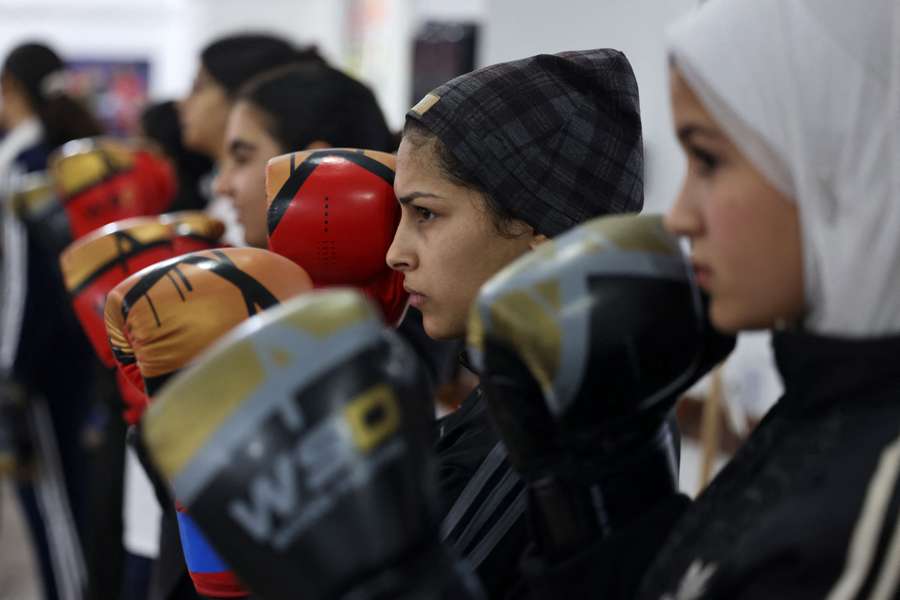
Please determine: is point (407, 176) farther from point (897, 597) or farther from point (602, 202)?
point (897, 597)

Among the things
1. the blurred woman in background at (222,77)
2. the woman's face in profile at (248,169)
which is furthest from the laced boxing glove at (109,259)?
the blurred woman in background at (222,77)

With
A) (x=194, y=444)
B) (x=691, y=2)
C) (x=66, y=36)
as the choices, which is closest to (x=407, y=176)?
(x=194, y=444)

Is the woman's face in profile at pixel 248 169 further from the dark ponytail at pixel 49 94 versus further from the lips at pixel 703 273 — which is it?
the dark ponytail at pixel 49 94

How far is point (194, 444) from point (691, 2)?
1.65 metres

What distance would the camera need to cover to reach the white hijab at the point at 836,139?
54cm

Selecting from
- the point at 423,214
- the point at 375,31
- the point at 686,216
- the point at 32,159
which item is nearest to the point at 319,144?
the point at 423,214

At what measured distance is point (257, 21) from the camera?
15.9ft

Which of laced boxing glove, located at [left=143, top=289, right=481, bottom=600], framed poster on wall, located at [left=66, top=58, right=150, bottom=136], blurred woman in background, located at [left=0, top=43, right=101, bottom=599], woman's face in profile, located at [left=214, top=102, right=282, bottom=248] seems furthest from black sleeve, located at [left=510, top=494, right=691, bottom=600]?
framed poster on wall, located at [left=66, top=58, right=150, bottom=136]

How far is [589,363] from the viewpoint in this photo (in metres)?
0.60

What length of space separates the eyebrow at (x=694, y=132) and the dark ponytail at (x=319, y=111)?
2.62ft

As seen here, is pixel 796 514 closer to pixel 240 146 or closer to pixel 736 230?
pixel 736 230

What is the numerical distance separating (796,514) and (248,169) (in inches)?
39.0

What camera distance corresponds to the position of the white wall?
6.53 feet

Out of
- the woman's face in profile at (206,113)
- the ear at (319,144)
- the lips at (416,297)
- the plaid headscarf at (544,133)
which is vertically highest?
the plaid headscarf at (544,133)
